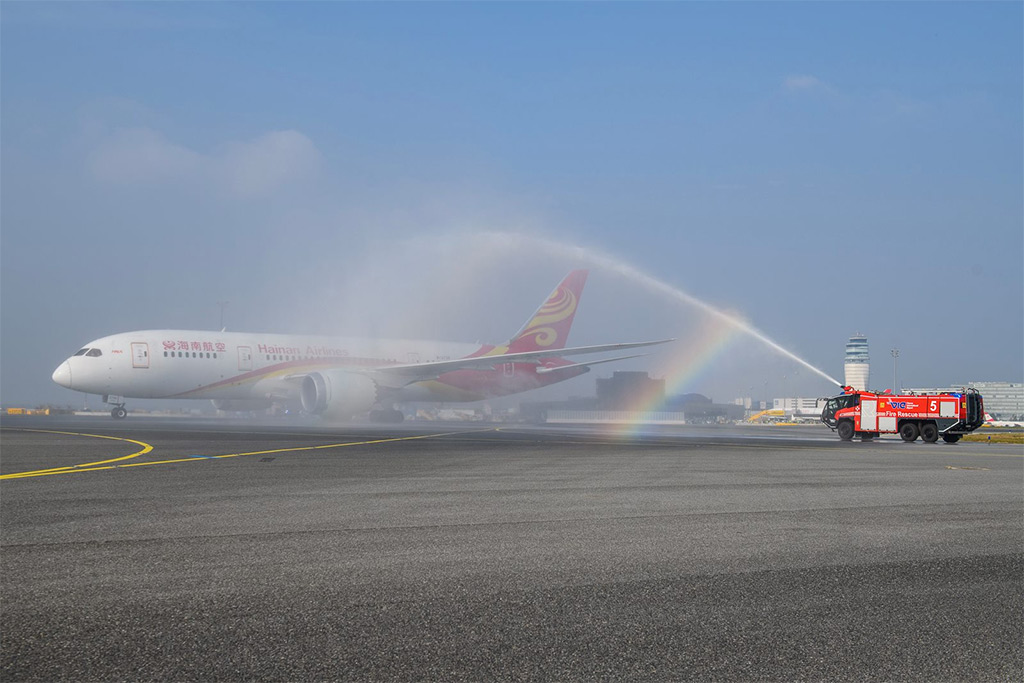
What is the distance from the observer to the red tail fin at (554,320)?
61.7 meters

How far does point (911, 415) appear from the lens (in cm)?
3256

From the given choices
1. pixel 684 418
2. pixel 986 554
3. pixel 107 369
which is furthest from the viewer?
pixel 684 418

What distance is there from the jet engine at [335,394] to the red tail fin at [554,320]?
16129 millimetres

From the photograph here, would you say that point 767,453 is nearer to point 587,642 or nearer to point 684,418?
point 587,642

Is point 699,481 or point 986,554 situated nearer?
point 986,554

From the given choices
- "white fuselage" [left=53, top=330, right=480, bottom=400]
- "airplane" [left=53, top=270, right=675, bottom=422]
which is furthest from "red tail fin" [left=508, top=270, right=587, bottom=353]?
"white fuselage" [left=53, top=330, right=480, bottom=400]

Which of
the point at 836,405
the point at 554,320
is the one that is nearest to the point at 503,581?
the point at 836,405

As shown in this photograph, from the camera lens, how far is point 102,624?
186 inches

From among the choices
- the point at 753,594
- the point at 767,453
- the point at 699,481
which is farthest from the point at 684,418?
the point at 753,594

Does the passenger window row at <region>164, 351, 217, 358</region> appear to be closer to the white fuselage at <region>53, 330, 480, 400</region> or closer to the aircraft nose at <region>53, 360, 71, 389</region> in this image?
the white fuselage at <region>53, 330, 480, 400</region>

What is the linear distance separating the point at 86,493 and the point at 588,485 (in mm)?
6987

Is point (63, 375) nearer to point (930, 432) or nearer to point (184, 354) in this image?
point (184, 354)

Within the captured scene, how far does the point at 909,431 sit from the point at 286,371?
32731mm

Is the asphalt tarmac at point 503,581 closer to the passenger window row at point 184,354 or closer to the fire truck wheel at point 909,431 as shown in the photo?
the fire truck wheel at point 909,431
